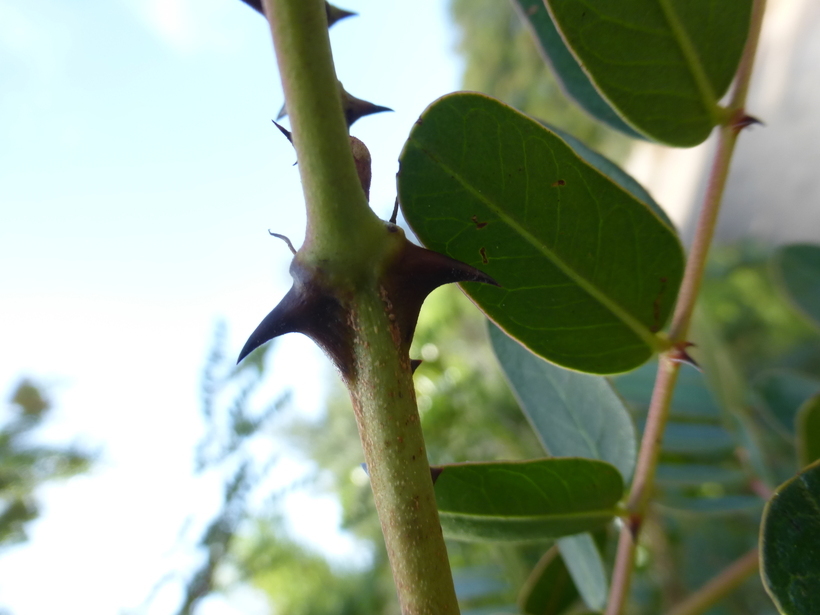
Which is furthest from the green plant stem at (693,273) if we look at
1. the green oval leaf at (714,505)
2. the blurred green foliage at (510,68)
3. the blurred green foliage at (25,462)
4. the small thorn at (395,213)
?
the blurred green foliage at (510,68)

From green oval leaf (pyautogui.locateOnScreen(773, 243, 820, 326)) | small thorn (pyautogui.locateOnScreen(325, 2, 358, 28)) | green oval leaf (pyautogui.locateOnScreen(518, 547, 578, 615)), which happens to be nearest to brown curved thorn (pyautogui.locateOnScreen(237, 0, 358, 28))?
small thorn (pyautogui.locateOnScreen(325, 2, 358, 28))

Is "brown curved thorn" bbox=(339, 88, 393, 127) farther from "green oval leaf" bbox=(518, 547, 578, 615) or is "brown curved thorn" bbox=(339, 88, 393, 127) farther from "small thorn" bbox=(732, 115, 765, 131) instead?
"green oval leaf" bbox=(518, 547, 578, 615)

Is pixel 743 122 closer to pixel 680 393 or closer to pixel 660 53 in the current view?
pixel 660 53

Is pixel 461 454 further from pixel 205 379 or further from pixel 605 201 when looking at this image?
pixel 605 201

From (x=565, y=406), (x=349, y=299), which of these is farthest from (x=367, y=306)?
(x=565, y=406)

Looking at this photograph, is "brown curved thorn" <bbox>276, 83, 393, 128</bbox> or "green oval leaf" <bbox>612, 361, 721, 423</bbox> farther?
"green oval leaf" <bbox>612, 361, 721, 423</bbox>
